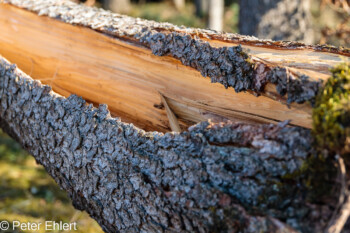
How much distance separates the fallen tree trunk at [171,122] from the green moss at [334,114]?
47 millimetres

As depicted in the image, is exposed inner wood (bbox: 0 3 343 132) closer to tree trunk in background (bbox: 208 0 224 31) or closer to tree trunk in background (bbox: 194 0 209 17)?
tree trunk in background (bbox: 208 0 224 31)

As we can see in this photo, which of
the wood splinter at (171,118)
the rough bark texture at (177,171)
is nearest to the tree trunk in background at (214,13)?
the wood splinter at (171,118)

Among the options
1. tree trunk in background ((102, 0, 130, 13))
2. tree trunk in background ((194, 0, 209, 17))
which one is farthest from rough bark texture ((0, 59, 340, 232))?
tree trunk in background ((194, 0, 209, 17))

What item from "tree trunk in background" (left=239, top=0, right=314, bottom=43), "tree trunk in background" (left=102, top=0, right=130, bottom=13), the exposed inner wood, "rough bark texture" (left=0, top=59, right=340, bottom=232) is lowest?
"rough bark texture" (left=0, top=59, right=340, bottom=232)

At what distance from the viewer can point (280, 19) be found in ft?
14.6

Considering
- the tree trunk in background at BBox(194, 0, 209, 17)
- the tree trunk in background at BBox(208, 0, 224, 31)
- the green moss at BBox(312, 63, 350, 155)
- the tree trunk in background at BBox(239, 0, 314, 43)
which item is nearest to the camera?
the green moss at BBox(312, 63, 350, 155)

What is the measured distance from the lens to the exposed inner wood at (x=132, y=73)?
1508 millimetres

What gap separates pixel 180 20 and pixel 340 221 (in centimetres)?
833

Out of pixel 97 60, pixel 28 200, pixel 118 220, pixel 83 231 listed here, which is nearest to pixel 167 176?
pixel 118 220

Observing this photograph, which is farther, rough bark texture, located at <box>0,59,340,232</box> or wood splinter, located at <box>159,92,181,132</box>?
wood splinter, located at <box>159,92,181,132</box>

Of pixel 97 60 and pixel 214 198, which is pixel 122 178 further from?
pixel 97 60

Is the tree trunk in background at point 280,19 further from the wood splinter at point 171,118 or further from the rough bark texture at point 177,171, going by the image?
the rough bark texture at point 177,171

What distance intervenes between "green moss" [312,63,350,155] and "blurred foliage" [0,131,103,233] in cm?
220

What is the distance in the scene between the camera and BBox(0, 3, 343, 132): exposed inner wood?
1.51 metres
